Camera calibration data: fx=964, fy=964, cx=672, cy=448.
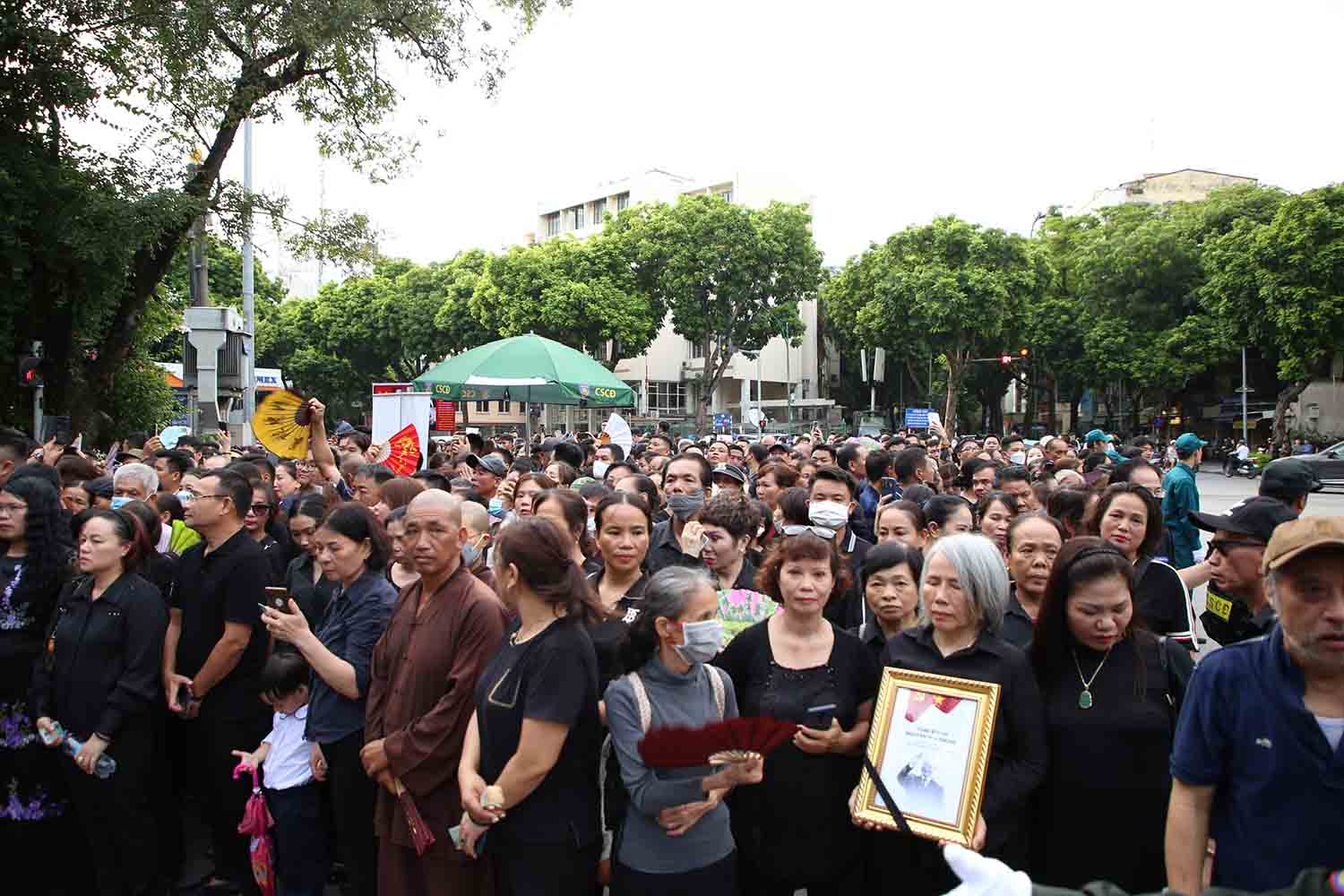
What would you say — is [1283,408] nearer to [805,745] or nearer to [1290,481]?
[1290,481]

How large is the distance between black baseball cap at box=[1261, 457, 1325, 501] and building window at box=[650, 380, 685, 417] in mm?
51397

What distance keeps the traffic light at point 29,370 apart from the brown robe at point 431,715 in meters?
10.3

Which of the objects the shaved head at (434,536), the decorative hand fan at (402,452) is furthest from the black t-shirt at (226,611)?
the decorative hand fan at (402,452)

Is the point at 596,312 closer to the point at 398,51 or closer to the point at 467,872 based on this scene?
the point at 398,51

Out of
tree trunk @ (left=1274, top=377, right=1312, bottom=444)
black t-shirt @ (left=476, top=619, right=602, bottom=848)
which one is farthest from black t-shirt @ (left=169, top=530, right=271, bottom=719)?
tree trunk @ (left=1274, top=377, right=1312, bottom=444)

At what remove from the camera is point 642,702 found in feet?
10.00

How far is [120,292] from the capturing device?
41.0 ft

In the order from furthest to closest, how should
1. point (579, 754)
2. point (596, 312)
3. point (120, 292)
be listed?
point (596, 312)
point (120, 292)
point (579, 754)

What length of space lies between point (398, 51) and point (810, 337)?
49.2 meters

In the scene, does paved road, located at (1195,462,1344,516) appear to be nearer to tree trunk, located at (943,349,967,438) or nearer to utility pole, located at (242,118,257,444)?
tree trunk, located at (943,349,967,438)

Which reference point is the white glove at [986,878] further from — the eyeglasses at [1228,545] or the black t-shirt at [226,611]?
the black t-shirt at [226,611]

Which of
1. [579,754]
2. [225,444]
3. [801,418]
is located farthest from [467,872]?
[801,418]

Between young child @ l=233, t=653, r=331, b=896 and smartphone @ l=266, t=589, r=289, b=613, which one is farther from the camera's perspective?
young child @ l=233, t=653, r=331, b=896

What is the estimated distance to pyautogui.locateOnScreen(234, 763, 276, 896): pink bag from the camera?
4082 mm
